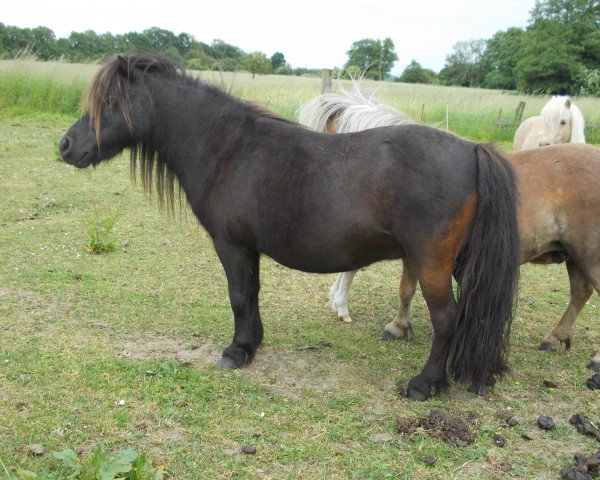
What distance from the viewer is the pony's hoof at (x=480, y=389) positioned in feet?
12.7

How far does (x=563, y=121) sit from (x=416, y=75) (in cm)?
7580

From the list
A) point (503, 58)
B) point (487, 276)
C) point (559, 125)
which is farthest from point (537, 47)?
point (487, 276)

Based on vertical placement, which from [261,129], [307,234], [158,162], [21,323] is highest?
[261,129]

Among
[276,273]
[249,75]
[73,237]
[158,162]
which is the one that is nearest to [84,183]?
[73,237]

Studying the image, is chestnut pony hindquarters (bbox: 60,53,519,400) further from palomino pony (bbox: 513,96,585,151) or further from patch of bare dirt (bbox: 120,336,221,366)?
palomino pony (bbox: 513,96,585,151)

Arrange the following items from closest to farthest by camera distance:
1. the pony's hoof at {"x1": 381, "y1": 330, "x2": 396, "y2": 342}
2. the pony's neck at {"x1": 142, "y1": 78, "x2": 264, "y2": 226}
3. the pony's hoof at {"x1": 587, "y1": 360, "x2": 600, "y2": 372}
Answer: the pony's neck at {"x1": 142, "y1": 78, "x2": 264, "y2": 226} → the pony's hoof at {"x1": 587, "y1": 360, "x2": 600, "y2": 372} → the pony's hoof at {"x1": 381, "y1": 330, "x2": 396, "y2": 342}

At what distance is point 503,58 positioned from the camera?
67.4m

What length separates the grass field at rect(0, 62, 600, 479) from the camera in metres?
3.10

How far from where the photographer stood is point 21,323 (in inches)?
182

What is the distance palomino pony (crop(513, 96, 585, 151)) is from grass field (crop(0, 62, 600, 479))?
1.74 meters

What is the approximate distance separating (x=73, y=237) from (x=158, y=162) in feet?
11.1

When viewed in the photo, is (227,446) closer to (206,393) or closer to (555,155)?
(206,393)

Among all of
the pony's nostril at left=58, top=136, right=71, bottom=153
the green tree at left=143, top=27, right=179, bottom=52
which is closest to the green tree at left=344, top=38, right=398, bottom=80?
A: the green tree at left=143, top=27, right=179, bottom=52

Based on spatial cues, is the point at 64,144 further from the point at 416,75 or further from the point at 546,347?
the point at 416,75
